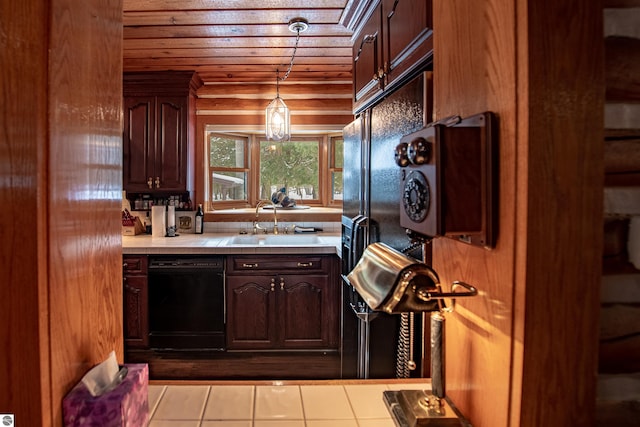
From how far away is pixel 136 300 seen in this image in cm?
288

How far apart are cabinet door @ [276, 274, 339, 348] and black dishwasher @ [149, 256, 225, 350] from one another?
488mm

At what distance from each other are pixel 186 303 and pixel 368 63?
7.27 feet

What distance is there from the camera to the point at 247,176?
384 centimetres

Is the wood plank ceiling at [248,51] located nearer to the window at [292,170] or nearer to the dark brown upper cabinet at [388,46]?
the window at [292,170]

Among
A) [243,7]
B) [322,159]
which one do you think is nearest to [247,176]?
[322,159]

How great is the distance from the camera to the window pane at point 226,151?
146 inches

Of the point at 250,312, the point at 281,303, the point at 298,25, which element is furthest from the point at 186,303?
the point at 298,25

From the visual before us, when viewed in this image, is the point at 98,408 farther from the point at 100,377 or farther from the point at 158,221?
the point at 158,221

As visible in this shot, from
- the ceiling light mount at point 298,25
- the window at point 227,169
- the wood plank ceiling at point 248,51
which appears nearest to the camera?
the wood plank ceiling at point 248,51

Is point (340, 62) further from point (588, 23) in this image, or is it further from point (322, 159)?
point (588, 23)

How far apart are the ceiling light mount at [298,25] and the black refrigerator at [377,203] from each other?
31.3 inches

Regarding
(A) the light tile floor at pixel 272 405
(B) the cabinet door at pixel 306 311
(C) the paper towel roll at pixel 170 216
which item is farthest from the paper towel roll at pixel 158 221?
(A) the light tile floor at pixel 272 405

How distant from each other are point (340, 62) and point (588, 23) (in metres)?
2.77

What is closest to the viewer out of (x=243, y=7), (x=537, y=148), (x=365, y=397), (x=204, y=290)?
(x=537, y=148)
